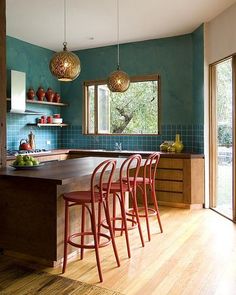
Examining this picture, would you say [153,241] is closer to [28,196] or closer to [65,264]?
[65,264]

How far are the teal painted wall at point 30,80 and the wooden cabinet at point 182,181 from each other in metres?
2.57

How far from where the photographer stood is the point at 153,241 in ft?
11.5

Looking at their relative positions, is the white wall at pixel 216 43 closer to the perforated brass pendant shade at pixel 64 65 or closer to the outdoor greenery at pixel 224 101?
the outdoor greenery at pixel 224 101

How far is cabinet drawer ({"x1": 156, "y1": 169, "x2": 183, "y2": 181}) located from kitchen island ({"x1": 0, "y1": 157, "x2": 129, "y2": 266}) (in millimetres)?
2318

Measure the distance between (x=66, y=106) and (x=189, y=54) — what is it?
108 inches

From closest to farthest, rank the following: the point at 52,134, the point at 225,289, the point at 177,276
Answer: the point at 225,289 < the point at 177,276 < the point at 52,134

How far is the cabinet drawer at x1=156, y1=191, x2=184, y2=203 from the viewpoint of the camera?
5.04 m

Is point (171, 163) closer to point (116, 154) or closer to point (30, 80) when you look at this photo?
point (116, 154)

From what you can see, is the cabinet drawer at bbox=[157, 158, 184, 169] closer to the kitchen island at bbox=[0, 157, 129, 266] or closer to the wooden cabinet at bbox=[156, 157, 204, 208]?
the wooden cabinet at bbox=[156, 157, 204, 208]

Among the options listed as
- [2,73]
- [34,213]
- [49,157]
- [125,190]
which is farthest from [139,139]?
[34,213]

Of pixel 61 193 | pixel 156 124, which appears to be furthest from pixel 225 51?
pixel 61 193

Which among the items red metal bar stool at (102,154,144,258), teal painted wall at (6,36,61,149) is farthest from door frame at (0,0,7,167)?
teal painted wall at (6,36,61,149)

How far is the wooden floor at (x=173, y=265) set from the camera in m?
2.47

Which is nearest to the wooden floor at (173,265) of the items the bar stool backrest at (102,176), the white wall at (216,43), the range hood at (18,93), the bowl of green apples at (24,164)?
the bar stool backrest at (102,176)
